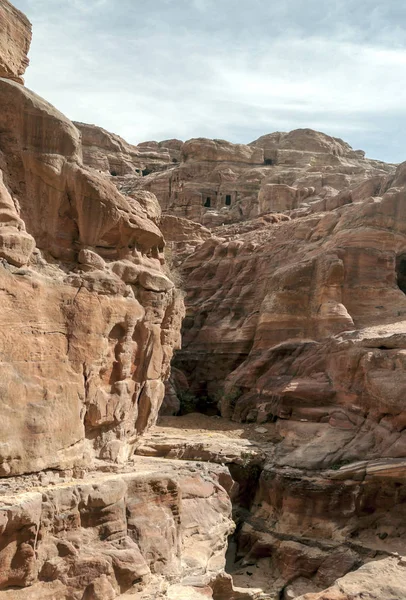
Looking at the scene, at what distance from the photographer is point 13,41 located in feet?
43.3

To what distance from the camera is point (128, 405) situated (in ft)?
45.9

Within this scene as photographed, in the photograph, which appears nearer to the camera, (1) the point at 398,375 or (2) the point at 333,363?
(1) the point at 398,375

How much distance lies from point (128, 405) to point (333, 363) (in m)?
10.3

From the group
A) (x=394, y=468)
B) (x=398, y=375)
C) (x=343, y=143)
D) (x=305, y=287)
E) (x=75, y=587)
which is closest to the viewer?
(x=75, y=587)

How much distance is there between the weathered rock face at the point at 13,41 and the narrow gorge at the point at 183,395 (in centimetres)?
5

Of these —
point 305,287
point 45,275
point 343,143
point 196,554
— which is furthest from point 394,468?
point 343,143

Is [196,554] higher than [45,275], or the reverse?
[45,275]

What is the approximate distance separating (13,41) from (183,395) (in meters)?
19.5

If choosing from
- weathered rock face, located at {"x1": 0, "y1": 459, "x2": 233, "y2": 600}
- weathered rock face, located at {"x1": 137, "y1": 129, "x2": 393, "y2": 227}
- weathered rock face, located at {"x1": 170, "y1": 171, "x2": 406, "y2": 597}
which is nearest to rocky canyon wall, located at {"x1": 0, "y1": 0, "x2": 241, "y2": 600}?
weathered rock face, located at {"x1": 0, "y1": 459, "x2": 233, "y2": 600}

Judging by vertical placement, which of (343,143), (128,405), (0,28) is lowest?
(128,405)

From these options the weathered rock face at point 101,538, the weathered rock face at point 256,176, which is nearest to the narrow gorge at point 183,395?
the weathered rock face at point 101,538

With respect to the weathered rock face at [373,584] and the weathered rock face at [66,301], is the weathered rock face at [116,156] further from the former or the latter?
the weathered rock face at [373,584]

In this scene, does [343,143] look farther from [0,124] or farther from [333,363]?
[0,124]

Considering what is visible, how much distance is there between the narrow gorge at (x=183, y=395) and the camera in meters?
10.5
